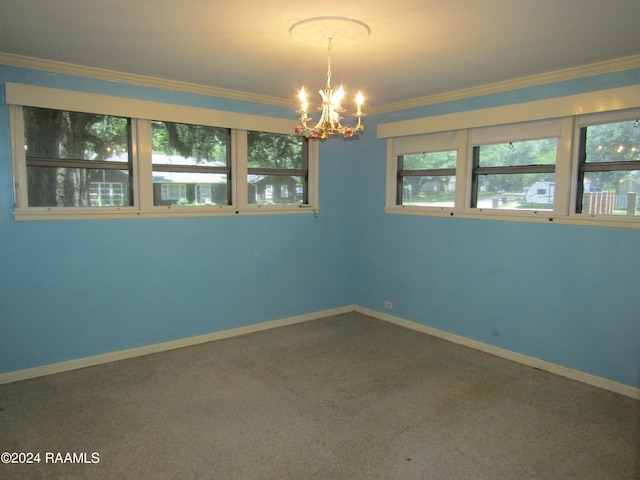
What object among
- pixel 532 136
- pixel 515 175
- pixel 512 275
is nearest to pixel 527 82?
pixel 532 136

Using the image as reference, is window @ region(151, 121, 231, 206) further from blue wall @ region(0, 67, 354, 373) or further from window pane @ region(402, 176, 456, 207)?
window pane @ region(402, 176, 456, 207)

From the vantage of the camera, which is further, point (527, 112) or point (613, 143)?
point (527, 112)

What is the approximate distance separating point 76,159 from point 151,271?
3.86 feet

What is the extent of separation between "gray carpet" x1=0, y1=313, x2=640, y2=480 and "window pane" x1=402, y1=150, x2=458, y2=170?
78.5 inches

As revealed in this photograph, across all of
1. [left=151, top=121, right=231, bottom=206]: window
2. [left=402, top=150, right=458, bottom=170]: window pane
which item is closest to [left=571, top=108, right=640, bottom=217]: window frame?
[left=402, top=150, right=458, bottom=170]: window pane

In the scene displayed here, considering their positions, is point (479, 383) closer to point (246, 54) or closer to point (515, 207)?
point (515, 207)

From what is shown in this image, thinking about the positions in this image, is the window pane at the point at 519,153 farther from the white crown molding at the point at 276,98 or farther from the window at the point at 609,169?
the white crown molding at the point at 276,98

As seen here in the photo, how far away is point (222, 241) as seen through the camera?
14.5ft

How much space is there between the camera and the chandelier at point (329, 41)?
8.13ft

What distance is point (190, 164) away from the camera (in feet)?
13.8

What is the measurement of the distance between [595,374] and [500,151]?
83.5 inches

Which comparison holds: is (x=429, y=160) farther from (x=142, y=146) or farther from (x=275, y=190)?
(x=142, y=146)

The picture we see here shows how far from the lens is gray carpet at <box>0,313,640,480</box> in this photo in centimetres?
242

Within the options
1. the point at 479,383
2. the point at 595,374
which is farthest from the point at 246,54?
the point at 595,374
